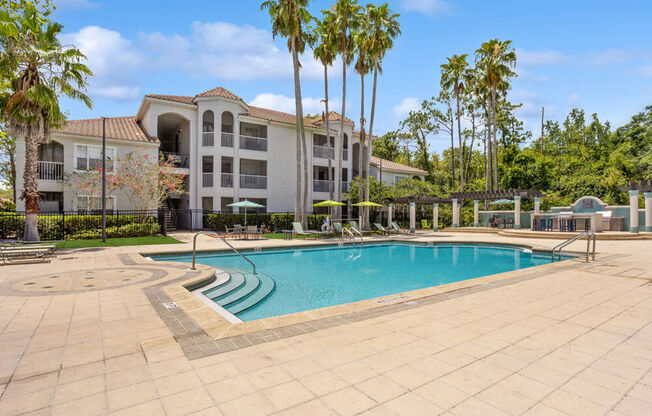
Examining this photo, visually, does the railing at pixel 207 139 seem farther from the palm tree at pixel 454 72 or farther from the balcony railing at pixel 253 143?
the palm tree at pixel 454 72

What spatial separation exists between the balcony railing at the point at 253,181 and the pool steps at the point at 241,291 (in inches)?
665

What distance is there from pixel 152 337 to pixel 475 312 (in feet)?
14.8

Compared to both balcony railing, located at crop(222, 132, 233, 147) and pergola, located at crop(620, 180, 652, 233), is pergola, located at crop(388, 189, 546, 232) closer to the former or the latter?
pergola, located at crop(620, 180, 652, 233)

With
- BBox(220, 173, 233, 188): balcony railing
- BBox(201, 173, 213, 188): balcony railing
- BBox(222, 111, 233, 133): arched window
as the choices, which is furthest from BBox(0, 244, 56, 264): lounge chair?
BBox(222, 111, 233, 133): arched window

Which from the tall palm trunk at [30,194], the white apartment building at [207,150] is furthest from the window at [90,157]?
the tall palm trunk at [30,194]

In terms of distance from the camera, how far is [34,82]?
1388 centimetres

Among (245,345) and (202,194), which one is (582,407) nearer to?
(245,345)

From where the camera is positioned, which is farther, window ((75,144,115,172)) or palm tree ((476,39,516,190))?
Result: palm tree ((476,39,516,190))

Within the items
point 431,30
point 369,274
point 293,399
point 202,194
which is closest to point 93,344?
→ point 293,399

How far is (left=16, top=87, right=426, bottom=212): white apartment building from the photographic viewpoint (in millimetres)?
20219

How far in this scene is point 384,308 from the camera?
532 cm

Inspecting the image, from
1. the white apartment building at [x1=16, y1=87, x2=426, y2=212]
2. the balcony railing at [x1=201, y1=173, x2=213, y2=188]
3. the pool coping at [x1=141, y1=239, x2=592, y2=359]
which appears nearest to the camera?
the pool coping at [x1=141, y1=239, x2=592, y2=359]

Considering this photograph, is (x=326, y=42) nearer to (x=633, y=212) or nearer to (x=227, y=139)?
(x=227, y=139)

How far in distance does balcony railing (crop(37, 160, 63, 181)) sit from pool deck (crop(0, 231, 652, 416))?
1741 centimetres
